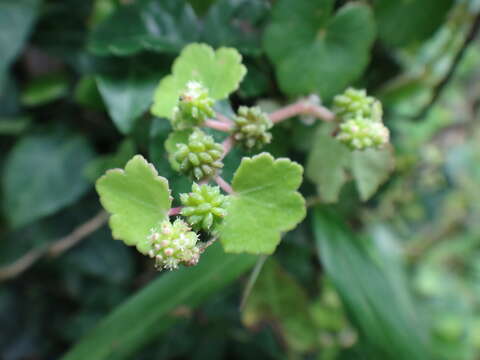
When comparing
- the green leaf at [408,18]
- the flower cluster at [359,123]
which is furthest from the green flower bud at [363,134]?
the green leaf at [408,18]

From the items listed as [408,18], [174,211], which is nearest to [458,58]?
[408,18]

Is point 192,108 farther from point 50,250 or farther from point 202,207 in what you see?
point 50,250

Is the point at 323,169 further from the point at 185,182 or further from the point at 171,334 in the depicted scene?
the point at 171,334

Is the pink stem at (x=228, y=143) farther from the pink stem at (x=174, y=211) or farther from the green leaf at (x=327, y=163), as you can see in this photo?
the green leaf at (x=327, y=163)

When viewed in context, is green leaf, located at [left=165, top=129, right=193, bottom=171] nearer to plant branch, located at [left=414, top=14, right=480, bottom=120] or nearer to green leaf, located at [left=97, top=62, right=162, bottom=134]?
green leaf, located at [left=97, top=62, right=162, bottom=134]

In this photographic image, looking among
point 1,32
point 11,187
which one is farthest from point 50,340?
point 1,32
